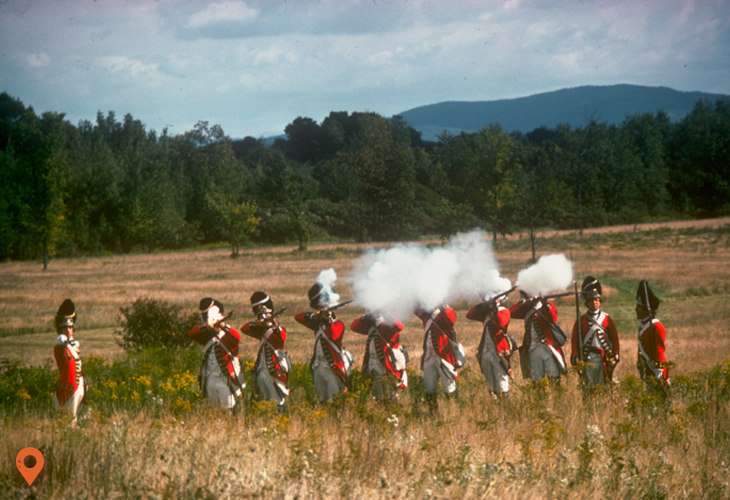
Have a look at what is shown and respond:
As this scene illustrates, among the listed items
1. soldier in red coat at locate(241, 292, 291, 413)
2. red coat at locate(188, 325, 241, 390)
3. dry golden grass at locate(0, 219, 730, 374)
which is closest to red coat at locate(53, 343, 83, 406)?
red coat at locate(188, 325, 241, 390)

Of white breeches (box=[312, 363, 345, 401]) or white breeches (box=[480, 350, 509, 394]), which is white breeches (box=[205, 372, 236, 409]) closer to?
white breeches (box=[312, 363, 345, 401])

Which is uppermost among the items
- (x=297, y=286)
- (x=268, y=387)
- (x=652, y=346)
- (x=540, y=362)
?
(x=652, y=346)

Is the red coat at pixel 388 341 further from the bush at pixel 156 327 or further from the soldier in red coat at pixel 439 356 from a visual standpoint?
the bush at pixel 156 327

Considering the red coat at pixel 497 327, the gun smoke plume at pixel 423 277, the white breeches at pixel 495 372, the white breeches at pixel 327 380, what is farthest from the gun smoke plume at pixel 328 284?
the white breeches at pixel 495 372

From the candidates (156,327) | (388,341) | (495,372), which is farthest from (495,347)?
(156,327)

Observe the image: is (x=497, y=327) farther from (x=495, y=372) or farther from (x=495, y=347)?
(x=495, y=372)

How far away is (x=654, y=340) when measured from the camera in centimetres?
896

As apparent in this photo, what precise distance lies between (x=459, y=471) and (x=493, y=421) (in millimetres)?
1953

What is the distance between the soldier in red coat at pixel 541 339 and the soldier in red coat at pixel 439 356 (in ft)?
4.32

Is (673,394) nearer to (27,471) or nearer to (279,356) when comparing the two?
(279,356)

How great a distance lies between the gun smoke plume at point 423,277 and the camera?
30.9ft

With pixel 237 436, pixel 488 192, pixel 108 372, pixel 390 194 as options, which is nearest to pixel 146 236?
pixel 390 194

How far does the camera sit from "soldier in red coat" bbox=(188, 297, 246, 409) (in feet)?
28.6

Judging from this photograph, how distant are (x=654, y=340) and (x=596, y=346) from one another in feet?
2.77
